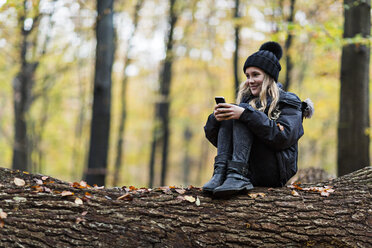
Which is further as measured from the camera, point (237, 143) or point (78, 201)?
point (237, 143)

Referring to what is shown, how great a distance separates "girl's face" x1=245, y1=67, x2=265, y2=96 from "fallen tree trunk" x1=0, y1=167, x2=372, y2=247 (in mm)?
1130

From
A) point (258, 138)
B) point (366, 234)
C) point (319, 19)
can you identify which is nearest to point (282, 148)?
point (258, 138)

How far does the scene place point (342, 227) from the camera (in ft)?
9.46

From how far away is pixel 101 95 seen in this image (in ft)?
22.6

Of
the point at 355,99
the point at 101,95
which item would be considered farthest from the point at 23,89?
the point at 355,99

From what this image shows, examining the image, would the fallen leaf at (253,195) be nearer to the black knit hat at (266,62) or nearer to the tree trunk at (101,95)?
the black knit hat at (266,62)

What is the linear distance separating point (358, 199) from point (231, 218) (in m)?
1.19

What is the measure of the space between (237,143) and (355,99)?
3648mm

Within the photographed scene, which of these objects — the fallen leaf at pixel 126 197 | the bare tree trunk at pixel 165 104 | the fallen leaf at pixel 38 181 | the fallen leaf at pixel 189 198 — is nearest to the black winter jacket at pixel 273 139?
the fallen leaf at pixel 189 198

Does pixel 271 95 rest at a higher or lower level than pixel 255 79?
lower

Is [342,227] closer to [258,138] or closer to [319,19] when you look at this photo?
[258,138]

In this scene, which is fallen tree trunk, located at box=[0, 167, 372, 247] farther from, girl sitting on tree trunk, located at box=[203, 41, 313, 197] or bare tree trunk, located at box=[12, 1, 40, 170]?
bare tree trunk, located at box=[12, 1, 40, 170]

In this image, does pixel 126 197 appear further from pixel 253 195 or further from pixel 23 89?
pixel 23 89

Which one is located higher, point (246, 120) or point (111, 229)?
point (246, 120)
